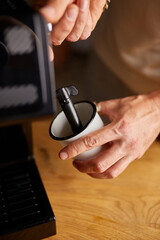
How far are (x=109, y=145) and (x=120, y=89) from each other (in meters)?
0.54

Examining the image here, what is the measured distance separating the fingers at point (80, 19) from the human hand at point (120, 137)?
169 mm

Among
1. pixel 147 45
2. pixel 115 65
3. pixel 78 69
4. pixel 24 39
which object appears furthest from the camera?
pixel 78 69

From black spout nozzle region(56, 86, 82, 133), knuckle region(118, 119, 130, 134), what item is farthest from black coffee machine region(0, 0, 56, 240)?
knuckle region(118, 119, 130, 134)

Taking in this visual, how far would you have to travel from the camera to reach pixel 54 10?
0.41 meters

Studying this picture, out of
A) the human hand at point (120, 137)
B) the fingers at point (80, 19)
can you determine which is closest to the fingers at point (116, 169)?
the human hand at point (120, 137)

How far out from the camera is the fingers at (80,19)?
50 cm

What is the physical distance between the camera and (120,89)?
3.67 ft

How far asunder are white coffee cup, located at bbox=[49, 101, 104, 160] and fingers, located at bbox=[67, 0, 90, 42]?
0.13 metres

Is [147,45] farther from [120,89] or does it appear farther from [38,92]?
[38,92]

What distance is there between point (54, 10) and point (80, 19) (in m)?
0.12

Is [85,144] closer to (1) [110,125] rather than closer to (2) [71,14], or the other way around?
(1) [110,125]

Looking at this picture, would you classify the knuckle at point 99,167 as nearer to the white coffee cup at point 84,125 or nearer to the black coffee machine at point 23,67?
the white coffee cup at point 84,125

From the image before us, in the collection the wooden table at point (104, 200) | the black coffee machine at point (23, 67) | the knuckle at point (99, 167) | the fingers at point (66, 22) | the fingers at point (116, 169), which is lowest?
the wooden table at point (104, 200)

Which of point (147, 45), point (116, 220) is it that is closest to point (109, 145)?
point (116, 220)
